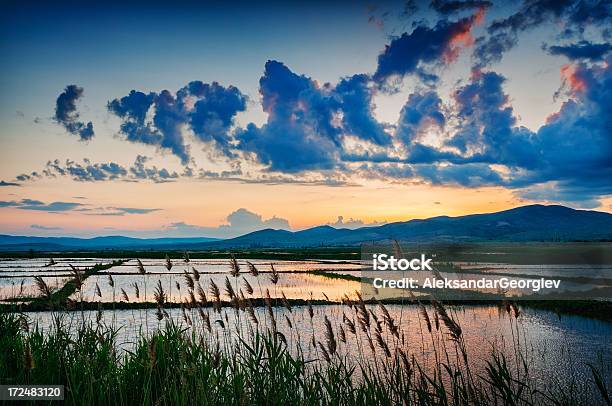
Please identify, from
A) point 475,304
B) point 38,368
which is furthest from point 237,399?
point 475,304

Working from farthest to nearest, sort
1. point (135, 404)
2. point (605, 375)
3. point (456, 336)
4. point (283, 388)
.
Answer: point (605, 375) → point (135, 404) → point (283, 388) → point (456, 336)

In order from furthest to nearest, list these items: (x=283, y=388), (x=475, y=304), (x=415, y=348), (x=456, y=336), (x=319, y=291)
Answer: (x=319, y=291)
(x=475, y=304)
(x=415, y=348)
(x=283, y=388)
(x=456, y=336)

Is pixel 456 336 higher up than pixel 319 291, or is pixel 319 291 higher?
pixel 456 336

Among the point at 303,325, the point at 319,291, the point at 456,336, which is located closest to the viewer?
the point at 456,336

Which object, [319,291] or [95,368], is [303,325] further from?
[319,291]

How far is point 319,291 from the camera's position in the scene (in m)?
36.9

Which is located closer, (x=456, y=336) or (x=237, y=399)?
(x=456, y=336)

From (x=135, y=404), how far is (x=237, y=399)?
215cm

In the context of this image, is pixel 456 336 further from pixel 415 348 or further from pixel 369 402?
pixel 415 348

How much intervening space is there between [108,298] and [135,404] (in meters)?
31.5

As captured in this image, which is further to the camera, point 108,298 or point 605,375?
point 108,298

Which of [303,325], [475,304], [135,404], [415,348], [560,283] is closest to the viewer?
[135,404]

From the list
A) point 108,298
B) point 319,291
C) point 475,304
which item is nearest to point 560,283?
point 475,304

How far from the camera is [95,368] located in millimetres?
8891
